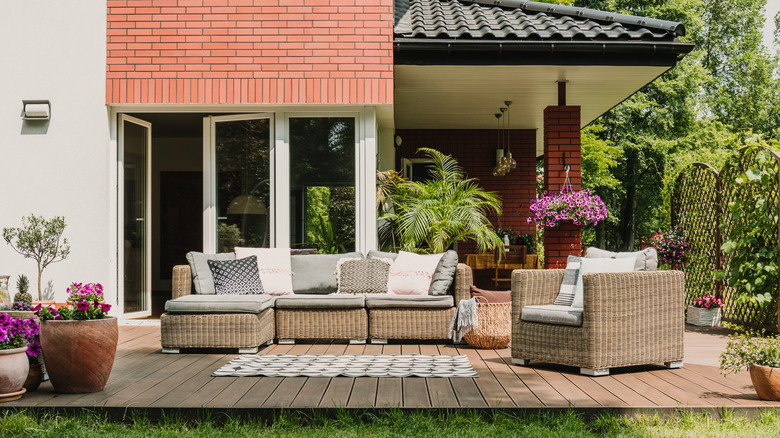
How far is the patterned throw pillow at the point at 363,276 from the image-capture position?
Result: 625cm

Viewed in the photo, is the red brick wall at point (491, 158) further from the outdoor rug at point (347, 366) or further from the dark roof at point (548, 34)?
the outdoor rug at point (347, 366)

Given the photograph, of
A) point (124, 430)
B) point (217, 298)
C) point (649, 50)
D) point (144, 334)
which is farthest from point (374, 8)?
point (124, 430)

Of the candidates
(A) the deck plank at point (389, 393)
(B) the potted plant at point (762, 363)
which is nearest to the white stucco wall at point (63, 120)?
(A) the deck plank at point (389, 393)

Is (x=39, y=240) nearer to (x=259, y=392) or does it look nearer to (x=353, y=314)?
(x=353, y=314)

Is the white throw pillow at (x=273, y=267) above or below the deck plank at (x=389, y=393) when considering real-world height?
above

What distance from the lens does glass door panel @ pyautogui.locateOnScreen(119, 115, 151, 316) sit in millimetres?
7160

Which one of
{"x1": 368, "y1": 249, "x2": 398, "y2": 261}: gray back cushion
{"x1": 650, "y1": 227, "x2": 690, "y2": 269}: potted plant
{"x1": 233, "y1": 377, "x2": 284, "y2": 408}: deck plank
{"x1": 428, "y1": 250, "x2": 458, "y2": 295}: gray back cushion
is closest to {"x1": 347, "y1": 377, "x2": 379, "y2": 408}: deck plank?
{"x1": 233, "y1": 377, "x2": 284, "y2": 408}: deck plank

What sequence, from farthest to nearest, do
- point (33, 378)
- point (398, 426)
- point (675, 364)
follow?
point (675, 364), point (33, 378), point (398, 426)

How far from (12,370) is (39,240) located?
303 cm

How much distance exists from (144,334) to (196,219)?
16.6ft

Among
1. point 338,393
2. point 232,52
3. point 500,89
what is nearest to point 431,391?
point 338,393

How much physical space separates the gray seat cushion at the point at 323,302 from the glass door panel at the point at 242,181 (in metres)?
1.29

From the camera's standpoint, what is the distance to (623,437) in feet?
10.6

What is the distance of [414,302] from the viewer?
5.90 meters
